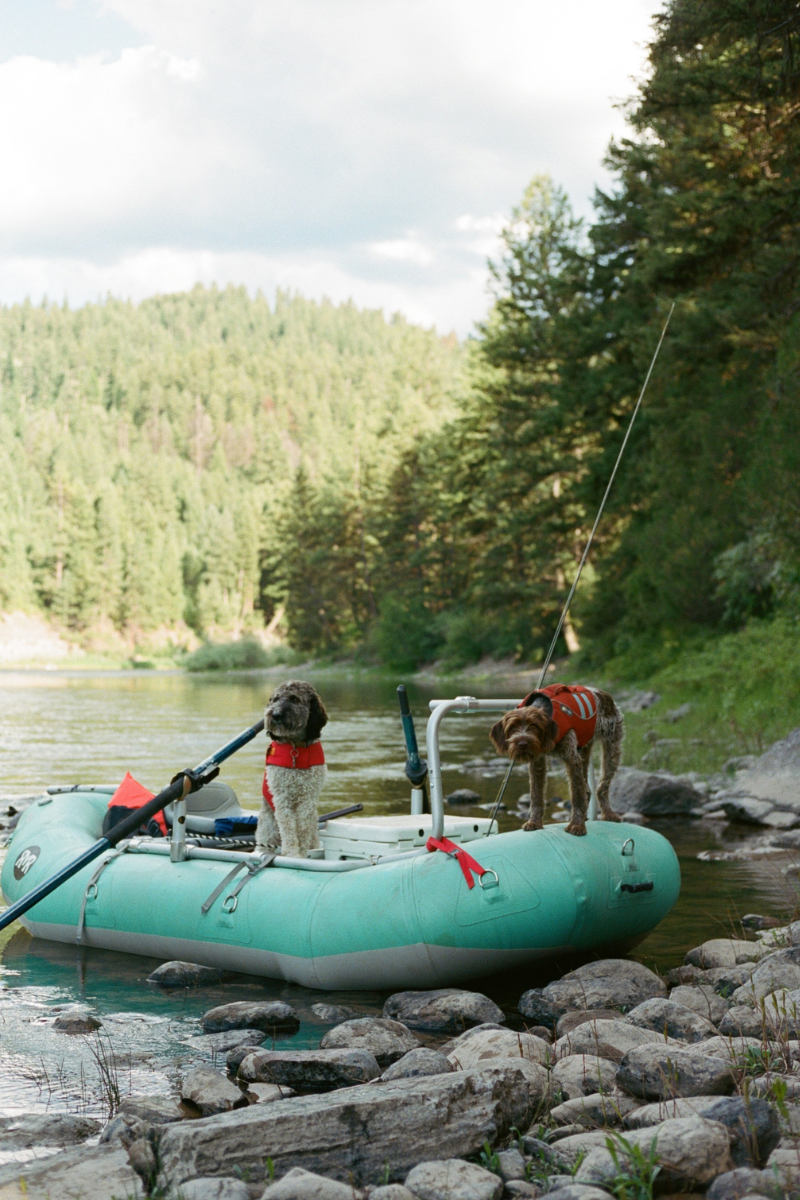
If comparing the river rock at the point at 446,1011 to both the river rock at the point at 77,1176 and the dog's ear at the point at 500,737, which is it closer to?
the dog's ear at the point at 500,737

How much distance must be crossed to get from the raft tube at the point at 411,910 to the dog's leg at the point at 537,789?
79 millimetres

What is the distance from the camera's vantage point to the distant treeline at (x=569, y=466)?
15.7 meters

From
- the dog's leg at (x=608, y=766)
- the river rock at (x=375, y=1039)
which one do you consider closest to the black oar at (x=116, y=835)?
the river rock at (x=375, y=1039)

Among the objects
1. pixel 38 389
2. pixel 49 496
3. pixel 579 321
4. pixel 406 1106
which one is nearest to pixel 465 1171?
pixel 406 1106

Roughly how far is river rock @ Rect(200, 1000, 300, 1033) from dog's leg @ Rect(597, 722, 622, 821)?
7.19 ft

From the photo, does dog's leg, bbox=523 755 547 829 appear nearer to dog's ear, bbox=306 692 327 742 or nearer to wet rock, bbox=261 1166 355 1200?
dog's ear, bbox=306 692 327 742

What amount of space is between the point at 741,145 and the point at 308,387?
120287 mm

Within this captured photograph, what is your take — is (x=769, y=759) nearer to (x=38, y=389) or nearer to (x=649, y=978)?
(x=649, y=978)

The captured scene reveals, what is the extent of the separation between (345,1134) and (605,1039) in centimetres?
148

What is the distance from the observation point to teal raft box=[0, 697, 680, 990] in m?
5.65

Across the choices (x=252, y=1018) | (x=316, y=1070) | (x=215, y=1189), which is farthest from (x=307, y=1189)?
(x=252, y=1018)

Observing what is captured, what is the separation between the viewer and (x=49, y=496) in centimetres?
8219

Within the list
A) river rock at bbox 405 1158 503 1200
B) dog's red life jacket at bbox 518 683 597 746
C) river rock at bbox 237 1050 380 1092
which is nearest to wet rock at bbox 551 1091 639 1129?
river rock at bbox 405 1158 503 1200

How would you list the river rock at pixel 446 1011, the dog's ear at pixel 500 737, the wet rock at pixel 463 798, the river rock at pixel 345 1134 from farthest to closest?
the wet rock at pixel 463 798 → the dog's ear at pixel 500 737 → the river rock at pixel 446 1011 → the river rock at pixel 345 1134
